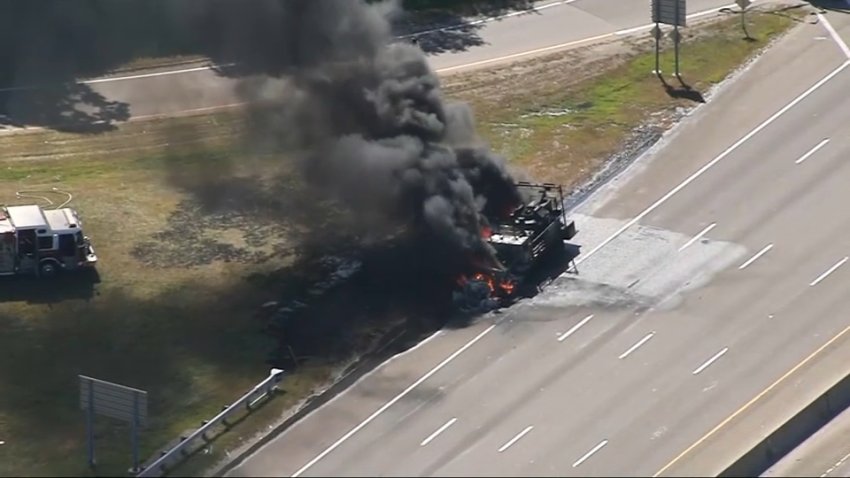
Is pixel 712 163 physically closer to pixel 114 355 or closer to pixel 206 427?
pixel 114 355

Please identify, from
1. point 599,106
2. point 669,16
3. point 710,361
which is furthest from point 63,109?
point 710,361

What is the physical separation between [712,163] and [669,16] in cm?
1165

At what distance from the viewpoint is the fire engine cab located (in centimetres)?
5809

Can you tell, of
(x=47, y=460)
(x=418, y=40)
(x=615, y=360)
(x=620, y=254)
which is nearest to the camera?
(x=47, y=460)

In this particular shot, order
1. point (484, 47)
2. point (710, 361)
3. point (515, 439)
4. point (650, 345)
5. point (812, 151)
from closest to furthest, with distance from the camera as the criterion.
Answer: point (515, 439), point (710, 361), point (650, 345), point (812, 151), point (484, 47)

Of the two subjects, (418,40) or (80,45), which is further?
(418,40)

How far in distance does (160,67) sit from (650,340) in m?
30.1

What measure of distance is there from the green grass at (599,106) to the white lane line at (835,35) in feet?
4.81

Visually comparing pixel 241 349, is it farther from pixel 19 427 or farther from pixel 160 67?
pixel 160 67

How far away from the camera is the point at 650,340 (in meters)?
Result: 52.3

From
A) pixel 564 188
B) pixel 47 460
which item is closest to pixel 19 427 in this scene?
pixel 47 460

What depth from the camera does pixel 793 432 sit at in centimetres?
4741

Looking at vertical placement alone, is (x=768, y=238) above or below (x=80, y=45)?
below

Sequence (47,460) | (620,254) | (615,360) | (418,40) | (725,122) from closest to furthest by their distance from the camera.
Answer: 1. (47,460)
2. (615,360)
3. (620,254)
4. (725,122)
5. (418,40)
